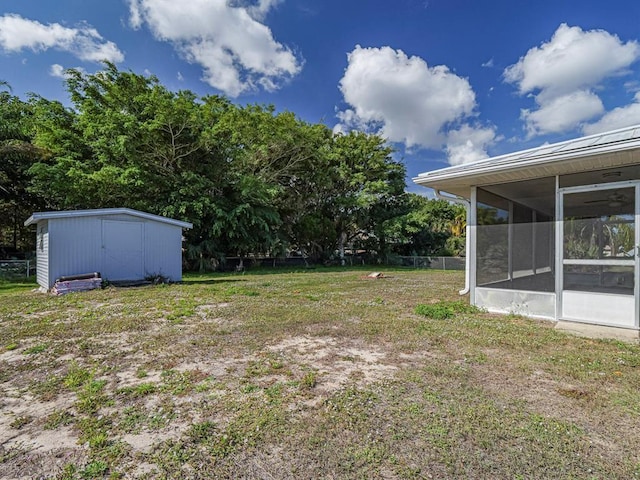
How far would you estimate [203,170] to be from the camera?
15938mm

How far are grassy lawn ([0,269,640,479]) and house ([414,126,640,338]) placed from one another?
0.74 meters

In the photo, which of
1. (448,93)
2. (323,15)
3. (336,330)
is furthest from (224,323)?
(448,93)

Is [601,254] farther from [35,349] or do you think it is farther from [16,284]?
[16,284]

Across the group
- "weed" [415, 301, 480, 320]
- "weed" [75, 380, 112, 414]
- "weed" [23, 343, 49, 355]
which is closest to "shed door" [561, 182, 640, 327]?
"weed" [415, 301, 480, 320]

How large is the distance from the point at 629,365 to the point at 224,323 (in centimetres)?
474

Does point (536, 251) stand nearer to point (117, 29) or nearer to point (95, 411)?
point (95, 411)

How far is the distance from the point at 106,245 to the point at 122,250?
1.47 ft

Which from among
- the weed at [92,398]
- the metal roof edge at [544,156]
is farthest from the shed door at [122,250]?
the metal roof edge at [544,156]

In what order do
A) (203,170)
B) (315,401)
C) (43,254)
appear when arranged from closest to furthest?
1. (315,401)
2. (43,254)
3. (203,170)

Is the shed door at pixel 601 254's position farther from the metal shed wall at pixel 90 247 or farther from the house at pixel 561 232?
the metal shed wall at pixel 90 247

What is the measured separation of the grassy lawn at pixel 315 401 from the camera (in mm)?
1715

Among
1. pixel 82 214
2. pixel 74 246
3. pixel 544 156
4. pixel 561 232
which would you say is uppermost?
pixel 544 156

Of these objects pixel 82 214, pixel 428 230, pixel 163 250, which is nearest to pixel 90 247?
pixel 82 214

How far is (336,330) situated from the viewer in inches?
174
